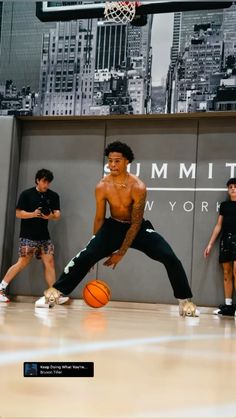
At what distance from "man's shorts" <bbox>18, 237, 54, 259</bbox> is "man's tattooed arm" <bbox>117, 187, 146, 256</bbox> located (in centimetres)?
276

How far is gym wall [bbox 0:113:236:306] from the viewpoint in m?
7.65

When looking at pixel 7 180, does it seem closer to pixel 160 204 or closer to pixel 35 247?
pixel 35 247

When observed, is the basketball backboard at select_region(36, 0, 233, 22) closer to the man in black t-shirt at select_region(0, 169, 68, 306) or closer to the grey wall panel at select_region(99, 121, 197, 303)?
the grey wall panel at select_region(99, 121, 197, 303)

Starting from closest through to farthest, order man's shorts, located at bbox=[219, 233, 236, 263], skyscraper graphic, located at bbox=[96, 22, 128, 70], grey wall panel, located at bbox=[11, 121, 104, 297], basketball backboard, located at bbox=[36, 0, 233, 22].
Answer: man's shorts, located at bbox=[219, 233, 236, 263]
basketball backboard, located at bbox=[36, 0, 233, 22]
skyscraper graphic, located at bbox=[96, 22, 128, 70]
grey wall panel, located at bbox=[11, 121, 104, 297]

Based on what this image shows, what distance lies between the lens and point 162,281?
7.73 m

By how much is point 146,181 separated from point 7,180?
2083 millimetres

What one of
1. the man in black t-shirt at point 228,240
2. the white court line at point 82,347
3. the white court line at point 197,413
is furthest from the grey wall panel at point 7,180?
the white court line at point 197,413

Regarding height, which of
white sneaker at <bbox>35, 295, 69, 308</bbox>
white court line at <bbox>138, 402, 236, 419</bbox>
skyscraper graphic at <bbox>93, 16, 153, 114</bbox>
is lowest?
white sneaker at <bbox>35, 295, 69, 308</bbox>

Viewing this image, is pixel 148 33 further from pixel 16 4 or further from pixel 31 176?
pixel 31 176

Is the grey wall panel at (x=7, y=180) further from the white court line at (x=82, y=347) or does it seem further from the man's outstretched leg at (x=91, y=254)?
the white court line at (x=82, y=347)

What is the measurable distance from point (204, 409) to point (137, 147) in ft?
21.7

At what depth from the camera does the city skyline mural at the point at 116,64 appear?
7551 millimetres

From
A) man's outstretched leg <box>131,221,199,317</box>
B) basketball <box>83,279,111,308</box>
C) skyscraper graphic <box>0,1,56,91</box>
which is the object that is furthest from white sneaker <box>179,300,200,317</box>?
skyscraper graphic <box>0,1,56,91</box>

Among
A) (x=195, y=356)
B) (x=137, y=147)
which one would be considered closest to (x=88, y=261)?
(x=195, y=356)
